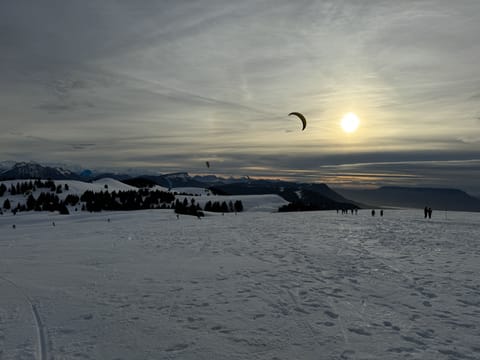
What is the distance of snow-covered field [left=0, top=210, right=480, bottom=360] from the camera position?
771cm

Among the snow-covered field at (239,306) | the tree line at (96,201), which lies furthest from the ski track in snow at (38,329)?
the tree line at (96,201)

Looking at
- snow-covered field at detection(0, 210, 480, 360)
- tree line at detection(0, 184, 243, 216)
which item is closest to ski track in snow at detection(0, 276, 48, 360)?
snow-covered field at detection(0, 210, 480, 360)

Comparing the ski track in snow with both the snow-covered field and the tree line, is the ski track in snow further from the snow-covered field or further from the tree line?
the tree line

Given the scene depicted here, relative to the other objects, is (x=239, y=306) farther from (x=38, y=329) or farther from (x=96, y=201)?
(x=96, y=201)

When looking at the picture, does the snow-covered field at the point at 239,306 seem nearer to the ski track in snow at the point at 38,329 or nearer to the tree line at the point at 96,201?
the ski track in snow at the point at 38,329

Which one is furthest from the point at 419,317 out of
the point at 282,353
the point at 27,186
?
the point at 27,186

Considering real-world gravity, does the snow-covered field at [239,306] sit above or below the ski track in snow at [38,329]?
below

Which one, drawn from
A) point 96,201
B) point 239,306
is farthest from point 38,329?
point 96,201

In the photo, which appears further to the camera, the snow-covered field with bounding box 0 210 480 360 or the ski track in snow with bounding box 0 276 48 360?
the snow-covered field with bounding box 0 210 480 360

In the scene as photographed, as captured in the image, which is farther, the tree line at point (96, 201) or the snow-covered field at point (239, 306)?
the tree line at point (96, 201)

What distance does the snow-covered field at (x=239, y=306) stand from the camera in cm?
771

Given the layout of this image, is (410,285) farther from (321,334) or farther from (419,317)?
(321,334)

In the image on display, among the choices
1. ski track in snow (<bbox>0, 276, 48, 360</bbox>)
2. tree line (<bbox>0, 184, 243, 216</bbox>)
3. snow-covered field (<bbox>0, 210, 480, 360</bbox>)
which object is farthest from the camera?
tree line (<bbox>0, 184, 243, 216</bbox>)

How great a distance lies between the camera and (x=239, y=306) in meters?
10.7
